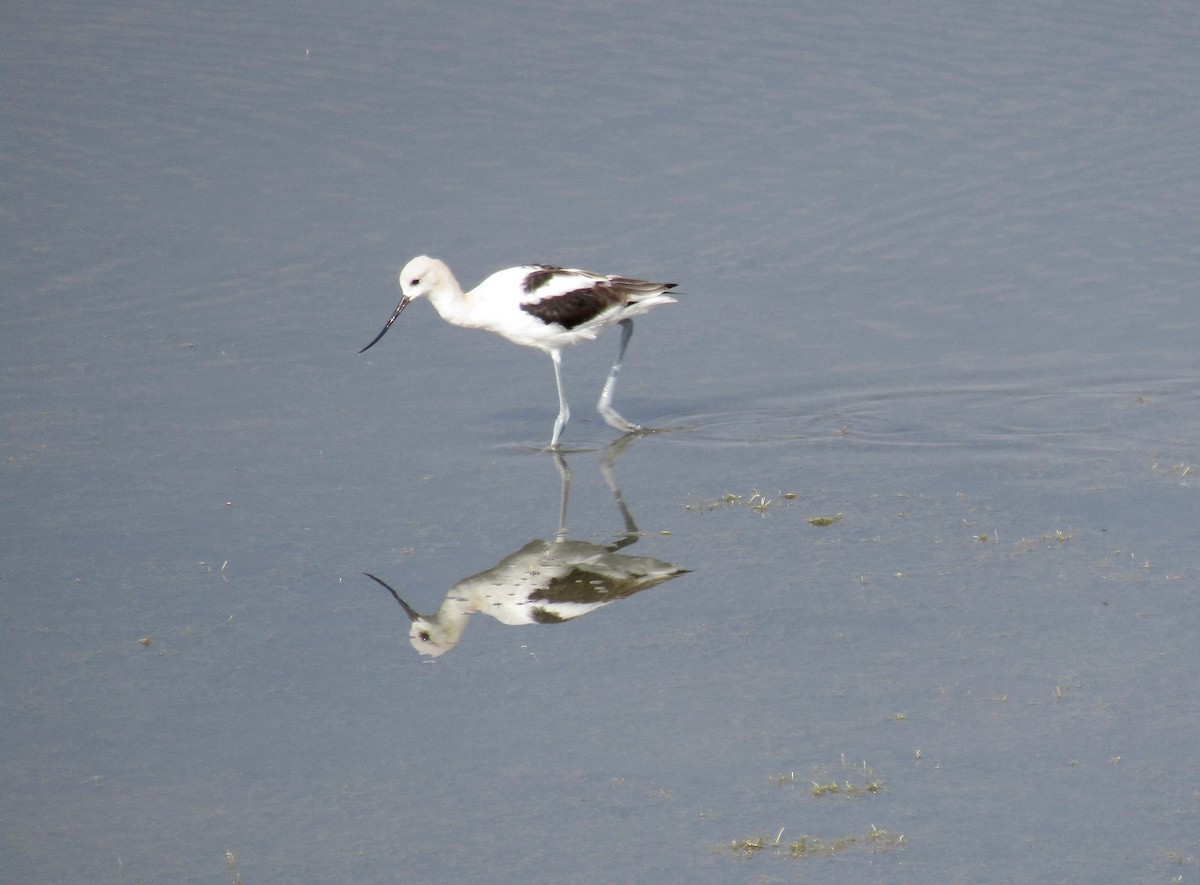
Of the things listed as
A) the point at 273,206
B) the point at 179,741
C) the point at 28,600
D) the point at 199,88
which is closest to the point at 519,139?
the point at 273,206

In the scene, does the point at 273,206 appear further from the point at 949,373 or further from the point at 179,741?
the point at 179,741

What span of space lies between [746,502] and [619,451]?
1349 millimetres

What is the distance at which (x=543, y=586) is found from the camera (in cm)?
826

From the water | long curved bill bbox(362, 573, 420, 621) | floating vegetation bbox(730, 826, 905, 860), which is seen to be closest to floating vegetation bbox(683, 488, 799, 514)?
the water

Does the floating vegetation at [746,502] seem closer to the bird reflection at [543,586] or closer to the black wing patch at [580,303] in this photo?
the bird reflection at [543,586]

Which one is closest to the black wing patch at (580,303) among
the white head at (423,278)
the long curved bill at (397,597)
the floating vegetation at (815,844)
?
the white head at (423,278)

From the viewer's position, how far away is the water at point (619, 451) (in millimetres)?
6352

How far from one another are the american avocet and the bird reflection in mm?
1802

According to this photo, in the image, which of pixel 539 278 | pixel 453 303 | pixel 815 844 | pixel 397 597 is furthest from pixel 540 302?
pixel 815 844

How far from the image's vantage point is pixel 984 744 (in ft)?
21.6

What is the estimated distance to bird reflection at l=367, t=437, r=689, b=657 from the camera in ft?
25.9

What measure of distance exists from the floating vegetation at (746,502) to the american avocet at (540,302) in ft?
4.54

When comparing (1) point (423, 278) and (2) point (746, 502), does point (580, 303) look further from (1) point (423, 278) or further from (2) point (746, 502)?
(2) point (746, 502)

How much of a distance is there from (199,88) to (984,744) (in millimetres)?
14201
